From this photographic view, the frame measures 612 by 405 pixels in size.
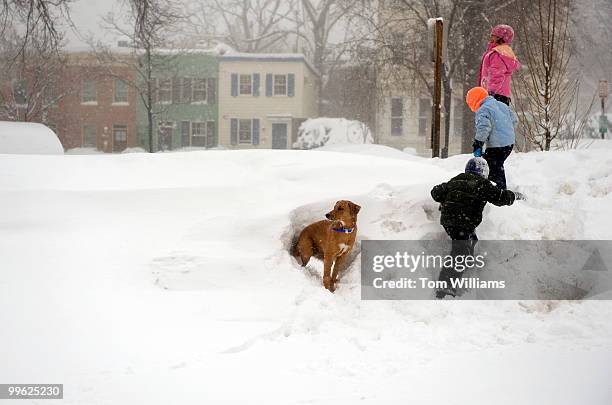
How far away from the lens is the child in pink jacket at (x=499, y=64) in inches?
286

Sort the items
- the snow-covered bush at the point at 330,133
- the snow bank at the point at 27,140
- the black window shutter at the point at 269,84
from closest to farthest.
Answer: the snow bank at the point at 27,140
the snow-covered bush at the point at 330,133
the black window shutter at the point at 269,84

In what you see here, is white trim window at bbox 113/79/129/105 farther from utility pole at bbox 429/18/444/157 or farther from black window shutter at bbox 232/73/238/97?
utility pole at bbox 429/18/444/157

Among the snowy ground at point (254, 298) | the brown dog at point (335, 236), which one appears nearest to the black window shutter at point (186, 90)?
the snowy ground at point (254, 298)

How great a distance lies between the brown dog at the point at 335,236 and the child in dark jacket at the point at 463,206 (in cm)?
91

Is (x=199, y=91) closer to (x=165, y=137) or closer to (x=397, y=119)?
(x=165, y=137)

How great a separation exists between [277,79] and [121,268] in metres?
30.6

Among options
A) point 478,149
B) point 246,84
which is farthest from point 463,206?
point 246,84

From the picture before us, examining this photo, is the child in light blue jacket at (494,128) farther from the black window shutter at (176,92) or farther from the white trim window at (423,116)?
the black window shutter at (176,92)

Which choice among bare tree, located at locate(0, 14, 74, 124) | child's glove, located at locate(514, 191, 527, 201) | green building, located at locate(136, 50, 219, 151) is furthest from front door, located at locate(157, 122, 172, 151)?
child's glove, located at locate(514, 191, 527, 201)

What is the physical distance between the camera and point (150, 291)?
513 centimetres

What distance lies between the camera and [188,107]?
35.4 m

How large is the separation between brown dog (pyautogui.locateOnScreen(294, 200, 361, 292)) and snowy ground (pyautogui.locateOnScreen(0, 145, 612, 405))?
25 centimetres

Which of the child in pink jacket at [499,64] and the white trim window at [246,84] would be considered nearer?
the child in pink jacket at [499,64]

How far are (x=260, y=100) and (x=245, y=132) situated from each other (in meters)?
2.17
